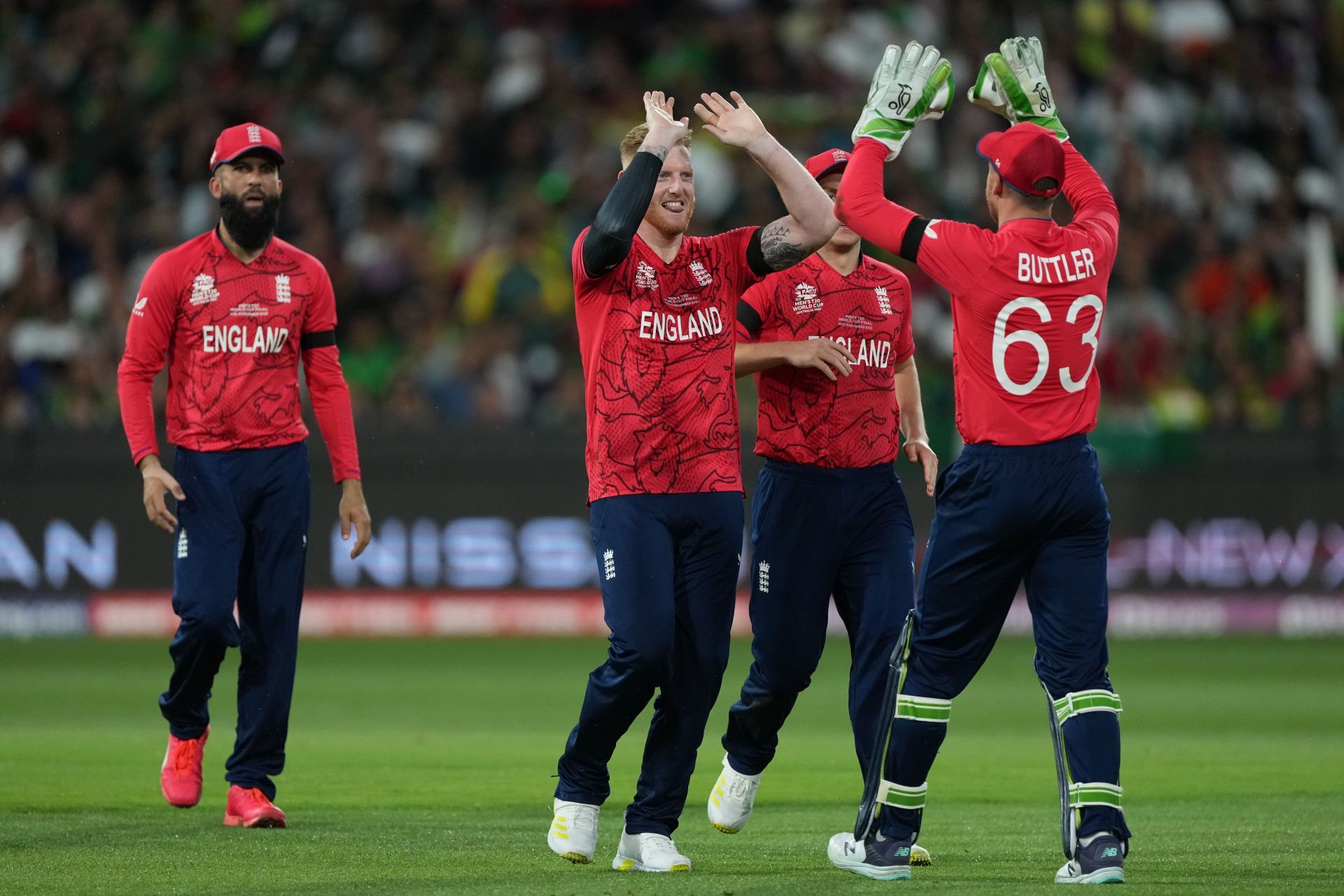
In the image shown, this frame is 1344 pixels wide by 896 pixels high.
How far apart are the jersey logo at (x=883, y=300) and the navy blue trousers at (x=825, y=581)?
2.15ft

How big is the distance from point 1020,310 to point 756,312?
1.69 meters

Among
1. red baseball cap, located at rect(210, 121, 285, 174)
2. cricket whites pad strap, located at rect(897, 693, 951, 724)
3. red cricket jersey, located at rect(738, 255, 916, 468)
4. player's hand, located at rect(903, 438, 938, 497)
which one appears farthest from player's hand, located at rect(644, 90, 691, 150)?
red baseball cap, located at rect(210, 121, 285, 174)

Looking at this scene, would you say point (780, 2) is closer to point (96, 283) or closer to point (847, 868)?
point (96, 283)

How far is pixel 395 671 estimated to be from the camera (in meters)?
14.8

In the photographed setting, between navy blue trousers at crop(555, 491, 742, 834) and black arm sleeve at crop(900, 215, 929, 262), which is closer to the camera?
black arm sleeve at crop(900, 215, 929, 262)

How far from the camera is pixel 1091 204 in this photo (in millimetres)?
6594

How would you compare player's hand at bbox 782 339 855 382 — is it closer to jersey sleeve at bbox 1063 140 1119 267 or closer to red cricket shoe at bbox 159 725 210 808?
jersey sleeve at bbox 1063 140 1119 267

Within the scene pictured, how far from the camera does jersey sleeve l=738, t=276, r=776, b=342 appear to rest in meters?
7.74

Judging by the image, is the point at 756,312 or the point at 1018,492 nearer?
the point at 1018,492

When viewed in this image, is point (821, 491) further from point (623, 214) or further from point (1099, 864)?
point (1099, 864)

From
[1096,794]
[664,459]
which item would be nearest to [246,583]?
[664,459]

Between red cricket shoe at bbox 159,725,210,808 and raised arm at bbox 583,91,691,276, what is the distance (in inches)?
120

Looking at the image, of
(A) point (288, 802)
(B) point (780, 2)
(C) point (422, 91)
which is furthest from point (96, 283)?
(A) point (288, 802)

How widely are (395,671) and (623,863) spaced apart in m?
8.50
